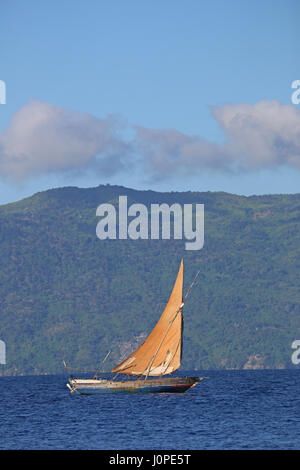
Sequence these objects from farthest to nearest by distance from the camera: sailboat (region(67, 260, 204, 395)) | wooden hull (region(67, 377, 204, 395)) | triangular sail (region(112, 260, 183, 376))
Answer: wooden hull (region(67, 377, 204, 395)) → sailboat (region(67, 260, 204, 395)) → triangular sail (region(112, 260, 183, 376))

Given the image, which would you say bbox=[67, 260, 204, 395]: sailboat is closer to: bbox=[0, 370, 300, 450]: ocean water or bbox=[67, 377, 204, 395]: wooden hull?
bbox=[67, 377, 204, 395]: wooden hull

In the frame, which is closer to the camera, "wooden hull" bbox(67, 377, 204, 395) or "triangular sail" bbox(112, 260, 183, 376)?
"triangular sail" bbox(112, 260, 183, 376)

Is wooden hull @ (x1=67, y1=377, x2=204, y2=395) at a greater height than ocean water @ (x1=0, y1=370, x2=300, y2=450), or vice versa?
wooden hull @ (x1=67, y1=377, x2=204, y2=395)

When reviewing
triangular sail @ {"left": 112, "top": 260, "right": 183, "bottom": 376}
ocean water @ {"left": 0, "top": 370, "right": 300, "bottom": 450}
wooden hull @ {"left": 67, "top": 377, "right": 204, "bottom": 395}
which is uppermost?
triangular sail @ {"left": 112, "top": 260, "right": 183, "bottom": 376}

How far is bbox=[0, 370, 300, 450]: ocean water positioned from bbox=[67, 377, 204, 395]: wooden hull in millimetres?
1231

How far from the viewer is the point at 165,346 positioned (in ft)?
448

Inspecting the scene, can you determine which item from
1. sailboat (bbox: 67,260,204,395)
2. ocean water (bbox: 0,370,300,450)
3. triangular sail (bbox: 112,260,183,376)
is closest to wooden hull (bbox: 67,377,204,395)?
sailboat (bbox: 67,260,204,395)

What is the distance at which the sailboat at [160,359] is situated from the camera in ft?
444

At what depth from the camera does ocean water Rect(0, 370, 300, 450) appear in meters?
85.6

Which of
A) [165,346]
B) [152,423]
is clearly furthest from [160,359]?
[152,423]

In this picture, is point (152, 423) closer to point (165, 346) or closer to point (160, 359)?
point (165, 346)

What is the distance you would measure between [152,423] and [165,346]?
34.7 meters
